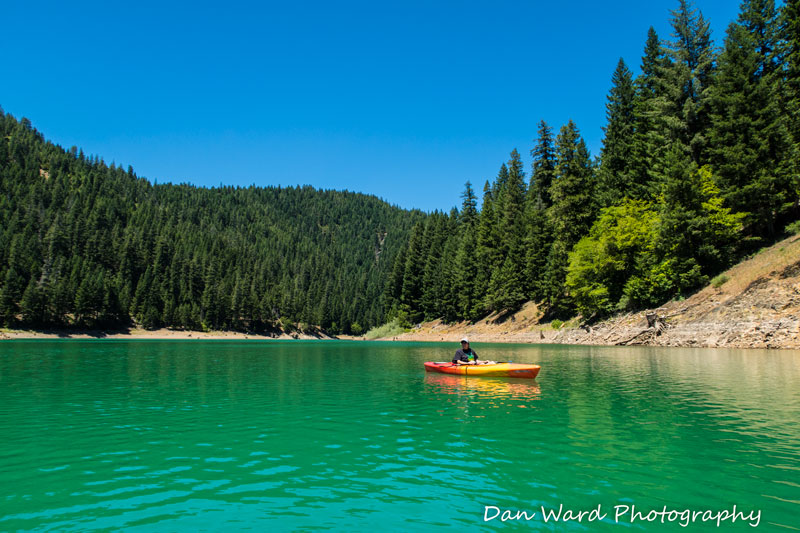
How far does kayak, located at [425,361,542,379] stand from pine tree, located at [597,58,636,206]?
41103mm

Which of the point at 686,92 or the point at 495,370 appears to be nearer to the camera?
the point at 495,370

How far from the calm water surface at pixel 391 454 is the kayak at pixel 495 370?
1.74 meters

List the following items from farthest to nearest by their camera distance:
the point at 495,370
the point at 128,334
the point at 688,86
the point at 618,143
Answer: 1. the point at 128,334
2. the point at 618,143
3. the point at 688,86
4. the point at 495,370

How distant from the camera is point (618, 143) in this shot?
64188mm

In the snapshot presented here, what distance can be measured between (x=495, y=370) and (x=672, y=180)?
32298 millimetres

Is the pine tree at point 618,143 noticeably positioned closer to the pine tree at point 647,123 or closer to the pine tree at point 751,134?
the pine tree at point 647,123

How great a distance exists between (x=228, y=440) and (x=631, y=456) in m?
9.73

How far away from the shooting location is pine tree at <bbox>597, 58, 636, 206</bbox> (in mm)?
59906

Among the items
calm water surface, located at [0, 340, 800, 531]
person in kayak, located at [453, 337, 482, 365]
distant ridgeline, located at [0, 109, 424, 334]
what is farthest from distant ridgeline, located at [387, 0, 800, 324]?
distant ridgeline, located at [0, 109, 424, 334]

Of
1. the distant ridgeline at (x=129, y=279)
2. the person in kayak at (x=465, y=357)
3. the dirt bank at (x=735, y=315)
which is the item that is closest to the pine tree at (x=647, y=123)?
the dirt bank at (x=735, y=315)

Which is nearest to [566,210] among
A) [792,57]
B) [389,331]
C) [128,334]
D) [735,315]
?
[792,57]

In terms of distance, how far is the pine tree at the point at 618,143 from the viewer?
2359 inches

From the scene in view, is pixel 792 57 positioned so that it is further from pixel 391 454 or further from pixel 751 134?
pixel 391 454

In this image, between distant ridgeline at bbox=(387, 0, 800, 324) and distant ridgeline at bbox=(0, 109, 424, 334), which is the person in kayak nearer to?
distant ridgeline at bbox=(387, 0, 800, 324)
